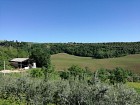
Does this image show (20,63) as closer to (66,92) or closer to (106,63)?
Answer: (106,63)

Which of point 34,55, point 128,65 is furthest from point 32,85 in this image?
A: point 128,65

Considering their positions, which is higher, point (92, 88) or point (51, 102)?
point (92, 88)

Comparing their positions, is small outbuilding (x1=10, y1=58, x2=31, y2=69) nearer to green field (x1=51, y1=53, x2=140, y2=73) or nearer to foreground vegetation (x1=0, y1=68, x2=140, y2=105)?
green field (x1=51, y1=53, x2=140, y2=73)

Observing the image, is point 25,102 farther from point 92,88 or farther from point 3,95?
point 92,88

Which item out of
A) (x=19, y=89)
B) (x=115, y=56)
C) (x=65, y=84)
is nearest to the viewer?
(x=65, y=84)

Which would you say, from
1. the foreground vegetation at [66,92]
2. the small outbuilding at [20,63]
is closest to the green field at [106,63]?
the small outbuilding at [20,63]

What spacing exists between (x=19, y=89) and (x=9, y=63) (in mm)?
58976

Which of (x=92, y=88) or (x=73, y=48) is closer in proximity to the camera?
(x=92, y=88)

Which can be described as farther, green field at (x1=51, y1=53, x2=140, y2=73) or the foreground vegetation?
green field at (x1=51, y1=53, x2=140, y2=73)

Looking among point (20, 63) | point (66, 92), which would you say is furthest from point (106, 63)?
point (66, 92)

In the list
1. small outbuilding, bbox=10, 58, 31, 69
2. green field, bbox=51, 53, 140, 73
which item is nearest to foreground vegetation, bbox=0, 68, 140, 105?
green field, bbox=51, 53, 140, 73

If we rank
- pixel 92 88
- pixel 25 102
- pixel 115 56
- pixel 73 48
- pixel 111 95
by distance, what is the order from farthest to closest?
1. pixel 73 48
2. pixel 115 56
3. pixel 25 102
4. pixel 92 88
5. pixel 111 95

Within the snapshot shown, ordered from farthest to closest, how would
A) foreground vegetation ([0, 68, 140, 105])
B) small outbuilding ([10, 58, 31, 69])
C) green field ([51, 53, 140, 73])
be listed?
small outbuilding ([10, 58, 31, 69]) < green field ([51, 53, 140, 73]) < foreground vegetation ([0, 68, 140, 105])

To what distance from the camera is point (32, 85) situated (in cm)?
2048
